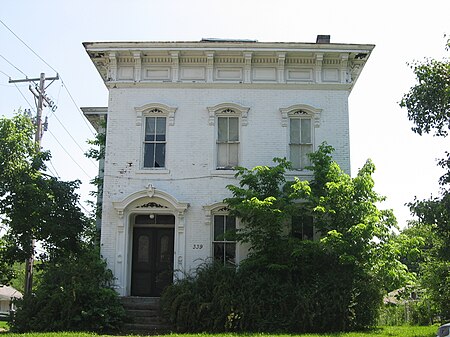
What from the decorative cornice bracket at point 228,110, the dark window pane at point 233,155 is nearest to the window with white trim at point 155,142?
the decorative cornice bracket at point 228,110

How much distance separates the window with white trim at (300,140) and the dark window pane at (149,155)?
13.9 ft

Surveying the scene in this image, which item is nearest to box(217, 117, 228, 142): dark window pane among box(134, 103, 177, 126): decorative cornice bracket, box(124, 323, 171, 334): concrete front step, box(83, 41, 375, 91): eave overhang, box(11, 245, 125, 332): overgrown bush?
box(83, 41, 375, 91): eave overhang

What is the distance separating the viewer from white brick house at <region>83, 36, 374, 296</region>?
16766 millimetres

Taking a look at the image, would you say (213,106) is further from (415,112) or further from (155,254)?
(415,112)

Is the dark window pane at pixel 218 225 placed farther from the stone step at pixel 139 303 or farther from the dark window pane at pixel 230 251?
the stone step at pixel 139 303

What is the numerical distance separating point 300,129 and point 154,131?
4550 millimetres

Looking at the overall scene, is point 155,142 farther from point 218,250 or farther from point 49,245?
point 49,245

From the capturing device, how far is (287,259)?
15141 millimetres

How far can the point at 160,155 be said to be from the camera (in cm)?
1725

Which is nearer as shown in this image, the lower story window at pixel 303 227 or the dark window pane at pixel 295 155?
the lower story window at pixel 303 227

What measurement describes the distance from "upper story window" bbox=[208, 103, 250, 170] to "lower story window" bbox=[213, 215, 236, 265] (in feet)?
5.18

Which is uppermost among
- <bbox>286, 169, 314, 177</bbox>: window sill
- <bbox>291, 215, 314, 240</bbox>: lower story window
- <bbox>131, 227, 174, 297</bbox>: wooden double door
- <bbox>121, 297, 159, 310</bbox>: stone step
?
<bbox>286, 169, 314, 177</bbox>: window sill

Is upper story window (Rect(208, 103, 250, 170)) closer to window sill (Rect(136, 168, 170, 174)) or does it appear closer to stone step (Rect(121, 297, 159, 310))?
window sill (Rect(136, 168, 170, 174))

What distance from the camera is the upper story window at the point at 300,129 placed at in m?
17.2
